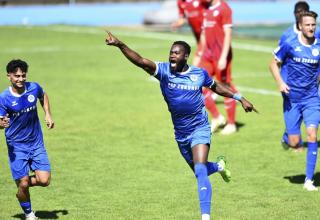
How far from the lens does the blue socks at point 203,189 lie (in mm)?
10281

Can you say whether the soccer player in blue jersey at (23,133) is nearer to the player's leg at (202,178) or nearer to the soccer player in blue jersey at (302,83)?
the player's leg at (202,178)

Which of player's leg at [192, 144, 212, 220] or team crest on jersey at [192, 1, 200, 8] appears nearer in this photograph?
player's leg at [192, 144, 212, 220]

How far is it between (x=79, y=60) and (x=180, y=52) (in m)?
18.5

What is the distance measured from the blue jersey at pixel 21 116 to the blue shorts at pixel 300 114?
4.32 meters

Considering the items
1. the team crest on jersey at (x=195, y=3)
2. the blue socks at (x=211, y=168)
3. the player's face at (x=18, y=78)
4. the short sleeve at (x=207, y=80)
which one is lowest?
the blue socks at (x=211, y=168)

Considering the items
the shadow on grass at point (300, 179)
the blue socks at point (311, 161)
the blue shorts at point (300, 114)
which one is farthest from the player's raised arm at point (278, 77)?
the shadow on grass at point (300, 179)

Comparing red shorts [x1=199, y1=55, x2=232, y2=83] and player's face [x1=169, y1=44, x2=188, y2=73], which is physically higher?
player's face [x1=169, y1=44, x2=188, y2=73]

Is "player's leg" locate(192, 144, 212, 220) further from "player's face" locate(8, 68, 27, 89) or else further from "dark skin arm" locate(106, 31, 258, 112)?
"player's face" locate(8, 68, 27, 89)

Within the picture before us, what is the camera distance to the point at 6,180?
13.6m

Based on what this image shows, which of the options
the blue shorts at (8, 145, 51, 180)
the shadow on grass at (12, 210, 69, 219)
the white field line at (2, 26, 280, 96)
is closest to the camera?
the blue shorts at (8, 145, 51, 180)

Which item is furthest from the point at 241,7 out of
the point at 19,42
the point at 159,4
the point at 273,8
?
the point at 19,42

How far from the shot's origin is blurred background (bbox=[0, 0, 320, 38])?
129ft

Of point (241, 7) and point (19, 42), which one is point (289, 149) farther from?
point (241, 7)

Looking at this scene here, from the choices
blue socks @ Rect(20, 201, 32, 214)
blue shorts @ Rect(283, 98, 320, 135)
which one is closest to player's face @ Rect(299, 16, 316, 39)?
blue shorts @ Rect(283, 98, 320, 135)
